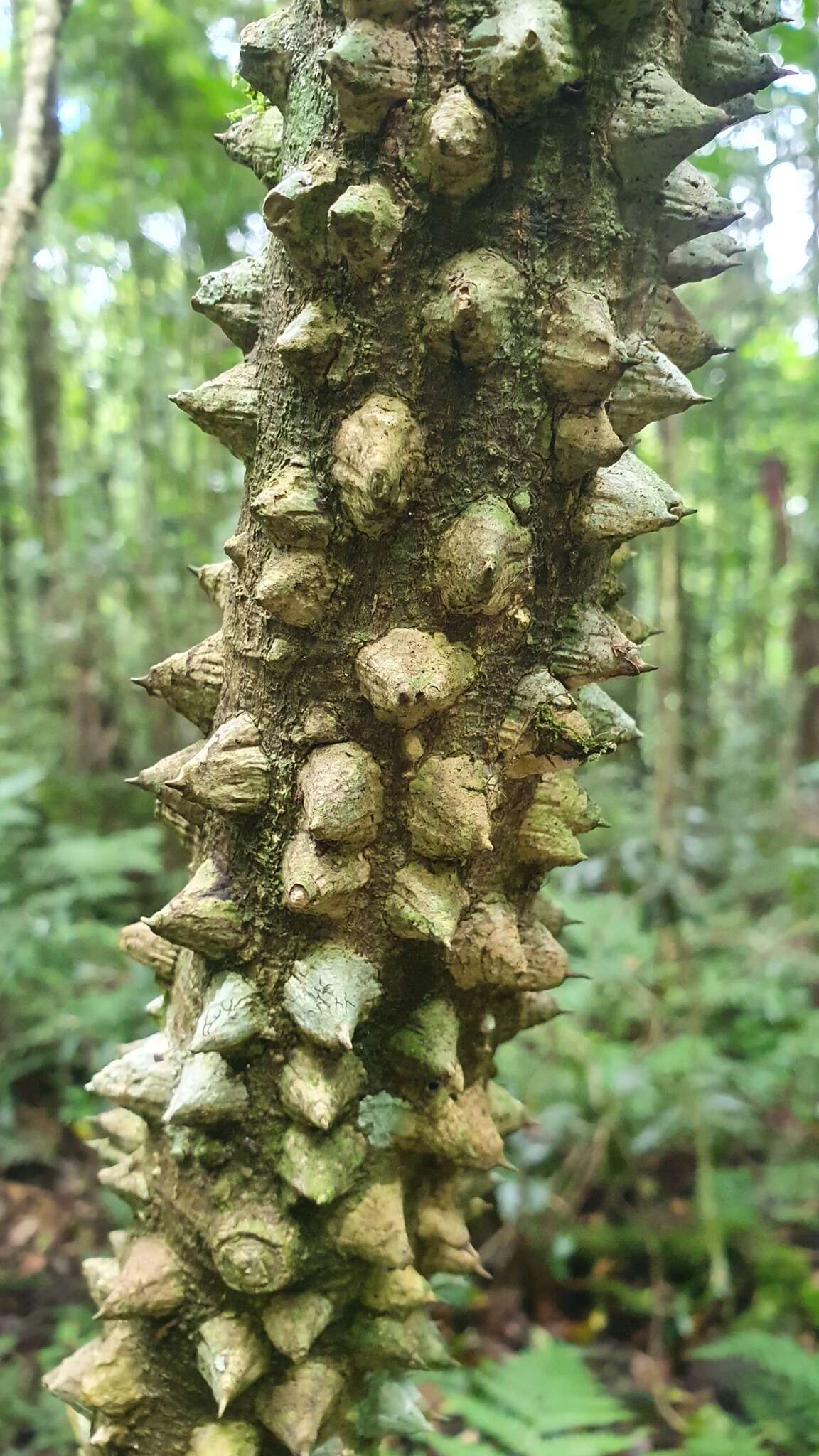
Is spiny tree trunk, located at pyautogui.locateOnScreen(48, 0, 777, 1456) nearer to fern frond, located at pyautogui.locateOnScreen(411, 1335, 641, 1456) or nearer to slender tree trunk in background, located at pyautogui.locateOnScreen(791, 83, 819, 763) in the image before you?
fern frond, located at pyautogui.locateOnScreen(411, 1335, 641, 1456)

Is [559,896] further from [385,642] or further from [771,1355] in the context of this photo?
[385,642]

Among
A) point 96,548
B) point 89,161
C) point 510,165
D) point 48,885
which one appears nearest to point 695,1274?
point 48,885

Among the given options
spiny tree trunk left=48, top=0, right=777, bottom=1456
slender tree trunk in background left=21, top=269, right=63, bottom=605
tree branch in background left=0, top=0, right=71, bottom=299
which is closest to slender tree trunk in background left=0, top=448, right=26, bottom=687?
slender tree trunk in background left=21, top=269, right=63, bottom=605

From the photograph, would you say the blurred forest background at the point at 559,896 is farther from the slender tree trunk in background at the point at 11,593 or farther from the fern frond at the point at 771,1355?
the slender tree trunk in background at the point at 11,593

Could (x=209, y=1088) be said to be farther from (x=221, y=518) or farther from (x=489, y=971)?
(x=221, y=518)

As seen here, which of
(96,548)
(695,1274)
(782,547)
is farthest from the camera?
(782,547)

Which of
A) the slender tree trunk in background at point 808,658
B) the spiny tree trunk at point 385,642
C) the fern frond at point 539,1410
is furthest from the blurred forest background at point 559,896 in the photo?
the spiny tree trunk at point 385,642

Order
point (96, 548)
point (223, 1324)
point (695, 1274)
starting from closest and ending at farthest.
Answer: point (223, 1324) → point (695, 1274) → point (96, 548)
